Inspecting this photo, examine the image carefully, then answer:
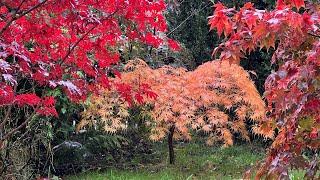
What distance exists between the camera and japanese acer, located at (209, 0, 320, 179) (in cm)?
214

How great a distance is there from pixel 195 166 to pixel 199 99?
1.10m

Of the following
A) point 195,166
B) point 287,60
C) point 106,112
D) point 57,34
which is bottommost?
point 195,166

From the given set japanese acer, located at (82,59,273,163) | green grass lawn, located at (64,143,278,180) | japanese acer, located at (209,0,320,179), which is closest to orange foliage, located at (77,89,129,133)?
japanese acer, located at (82,59,273,163)

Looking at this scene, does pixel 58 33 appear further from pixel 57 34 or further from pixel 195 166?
pixel 195 166

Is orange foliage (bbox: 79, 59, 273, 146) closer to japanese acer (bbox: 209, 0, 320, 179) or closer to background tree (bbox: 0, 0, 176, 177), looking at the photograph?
background tree (bbox: 0, 0, 176, 177)

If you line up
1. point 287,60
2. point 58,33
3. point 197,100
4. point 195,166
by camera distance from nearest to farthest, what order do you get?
point 287,60, point 58,33, point 197,100, point 195,166

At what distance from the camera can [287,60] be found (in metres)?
2.77

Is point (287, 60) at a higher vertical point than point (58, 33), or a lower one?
lower

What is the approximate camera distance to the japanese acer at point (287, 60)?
214 centimetres

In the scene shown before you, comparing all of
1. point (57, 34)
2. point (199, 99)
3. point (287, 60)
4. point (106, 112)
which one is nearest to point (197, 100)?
point (199, 99)

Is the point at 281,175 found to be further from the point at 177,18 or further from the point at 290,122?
the point at 177,18

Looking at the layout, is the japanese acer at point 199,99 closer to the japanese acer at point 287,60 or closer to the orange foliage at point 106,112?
the orange foliage at point 106,112

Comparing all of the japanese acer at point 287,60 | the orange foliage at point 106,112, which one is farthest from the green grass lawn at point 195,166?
the japanese acer at point 287,60

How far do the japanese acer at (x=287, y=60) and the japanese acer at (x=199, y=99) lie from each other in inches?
133
